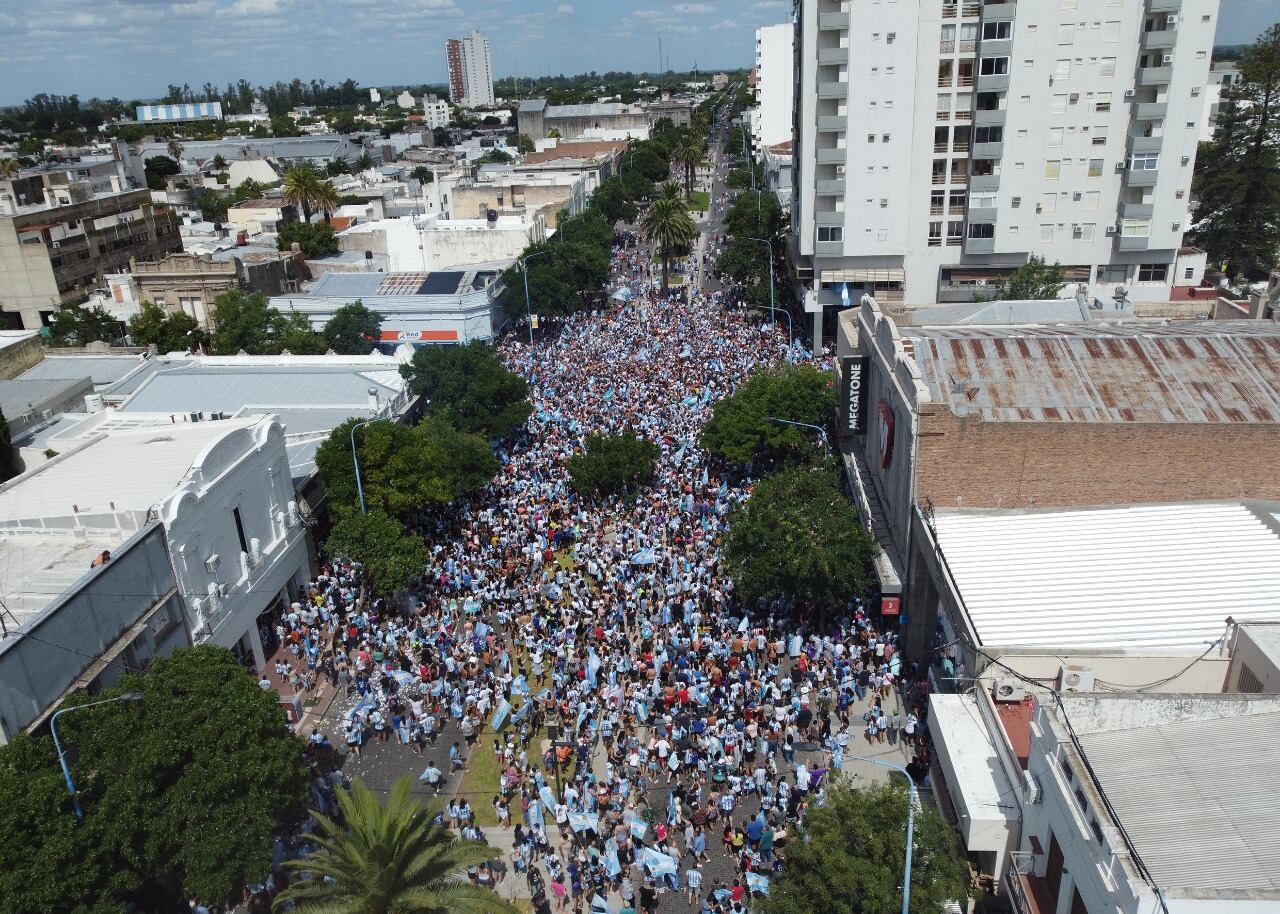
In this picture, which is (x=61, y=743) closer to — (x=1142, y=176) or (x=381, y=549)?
(x=381, y=549)

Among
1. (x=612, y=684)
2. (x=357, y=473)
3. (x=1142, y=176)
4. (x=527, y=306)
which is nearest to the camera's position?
(x=612, y=684)

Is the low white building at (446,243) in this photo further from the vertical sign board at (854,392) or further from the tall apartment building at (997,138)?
the vertical sign board at (854,392)

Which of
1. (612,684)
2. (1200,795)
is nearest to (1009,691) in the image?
(1200,795)

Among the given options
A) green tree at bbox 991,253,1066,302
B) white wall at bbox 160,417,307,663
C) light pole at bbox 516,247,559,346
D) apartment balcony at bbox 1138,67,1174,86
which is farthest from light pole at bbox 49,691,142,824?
apartment balcony at bbox 1138,67,1174,86

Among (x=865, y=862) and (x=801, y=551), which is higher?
(x=865, y=862)

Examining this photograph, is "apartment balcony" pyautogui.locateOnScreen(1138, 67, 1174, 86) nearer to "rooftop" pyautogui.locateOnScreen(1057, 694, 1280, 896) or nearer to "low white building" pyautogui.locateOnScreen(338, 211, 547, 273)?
"low white building" pyautogui.locateOnScreen(338, 211, 547, 273)

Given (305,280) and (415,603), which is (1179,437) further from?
(305,280)

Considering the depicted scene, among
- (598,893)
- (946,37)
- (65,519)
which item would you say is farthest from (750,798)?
(946,37)
